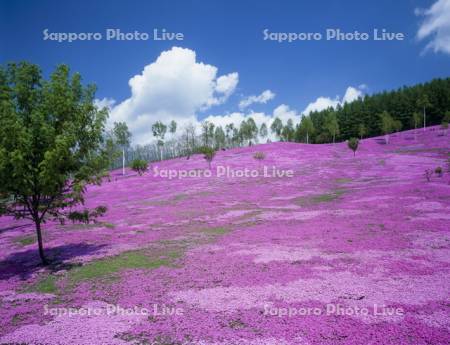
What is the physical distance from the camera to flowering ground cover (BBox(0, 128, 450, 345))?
866cm

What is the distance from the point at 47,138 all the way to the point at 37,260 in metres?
9.26

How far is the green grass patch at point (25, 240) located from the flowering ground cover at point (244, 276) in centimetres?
22

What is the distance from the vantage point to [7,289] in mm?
13523

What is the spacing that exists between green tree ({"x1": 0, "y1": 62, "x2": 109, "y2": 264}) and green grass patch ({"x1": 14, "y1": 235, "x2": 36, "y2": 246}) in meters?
9.68

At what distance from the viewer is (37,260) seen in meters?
17.9

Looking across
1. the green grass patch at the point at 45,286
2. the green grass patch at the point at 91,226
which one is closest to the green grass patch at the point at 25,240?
the green grass patch at the point at 91,226

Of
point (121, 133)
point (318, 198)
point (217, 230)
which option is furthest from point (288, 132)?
point (217, 230)

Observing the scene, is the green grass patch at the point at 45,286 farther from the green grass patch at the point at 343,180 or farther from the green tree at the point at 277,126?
the green tree at the point at 277,126

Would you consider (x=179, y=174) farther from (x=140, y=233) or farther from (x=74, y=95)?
(x=74, y=95)

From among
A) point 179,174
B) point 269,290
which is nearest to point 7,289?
point 269,290

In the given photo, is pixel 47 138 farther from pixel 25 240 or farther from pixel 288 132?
pixel 288 132

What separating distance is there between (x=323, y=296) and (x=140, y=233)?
55.3 ft

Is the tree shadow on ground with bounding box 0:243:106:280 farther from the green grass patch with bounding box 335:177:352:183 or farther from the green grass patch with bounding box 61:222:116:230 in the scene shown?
the green grass patch with bounding box 335:177:352:183

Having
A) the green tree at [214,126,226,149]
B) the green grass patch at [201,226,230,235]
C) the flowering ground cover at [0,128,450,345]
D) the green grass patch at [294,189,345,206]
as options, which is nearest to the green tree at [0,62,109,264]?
the flowering ground cover at [0,128,450,345]
